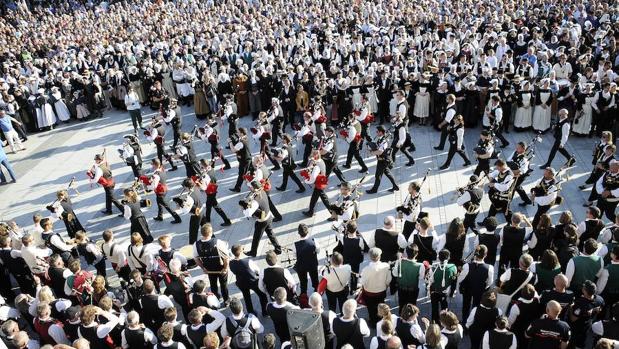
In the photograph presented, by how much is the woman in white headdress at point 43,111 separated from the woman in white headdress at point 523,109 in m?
14.2

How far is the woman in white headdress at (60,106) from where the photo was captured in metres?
16.8

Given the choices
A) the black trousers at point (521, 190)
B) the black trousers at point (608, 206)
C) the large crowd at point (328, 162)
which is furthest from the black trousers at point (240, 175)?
the black trousers at point (608, 206)

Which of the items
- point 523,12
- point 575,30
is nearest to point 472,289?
point 575,30

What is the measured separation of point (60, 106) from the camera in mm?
17078

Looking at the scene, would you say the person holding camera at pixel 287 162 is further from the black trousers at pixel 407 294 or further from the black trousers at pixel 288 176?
the black trousers at pixel 407 294

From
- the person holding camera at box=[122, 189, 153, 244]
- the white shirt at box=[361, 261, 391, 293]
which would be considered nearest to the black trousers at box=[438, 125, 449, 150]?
the white shirt at box=[361, 261, 391, 293]

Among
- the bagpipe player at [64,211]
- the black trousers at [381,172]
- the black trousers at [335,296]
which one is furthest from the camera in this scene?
the black trousers at [381,172]

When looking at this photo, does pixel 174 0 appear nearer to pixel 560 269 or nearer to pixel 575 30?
pixel 575 30

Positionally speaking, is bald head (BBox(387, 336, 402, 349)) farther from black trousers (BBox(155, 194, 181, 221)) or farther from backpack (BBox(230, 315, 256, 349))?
black trousers (BBox(155, 194, 181, 221))

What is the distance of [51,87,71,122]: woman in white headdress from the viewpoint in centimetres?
1684

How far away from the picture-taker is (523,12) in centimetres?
1995

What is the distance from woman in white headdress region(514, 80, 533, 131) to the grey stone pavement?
0.27m

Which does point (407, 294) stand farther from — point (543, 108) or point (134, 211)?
point (543, 108)

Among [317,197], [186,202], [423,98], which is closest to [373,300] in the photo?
[317,197]
